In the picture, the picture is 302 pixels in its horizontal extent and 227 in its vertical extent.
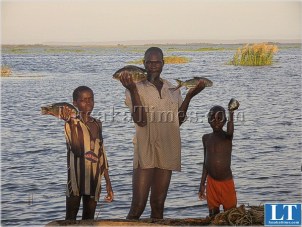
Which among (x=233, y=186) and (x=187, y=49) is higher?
(x=187, y=49)

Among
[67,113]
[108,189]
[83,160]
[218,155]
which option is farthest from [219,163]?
[67,113]

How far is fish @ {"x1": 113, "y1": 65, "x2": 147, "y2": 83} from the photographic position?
8.10 metres

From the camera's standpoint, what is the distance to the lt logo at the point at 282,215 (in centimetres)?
853

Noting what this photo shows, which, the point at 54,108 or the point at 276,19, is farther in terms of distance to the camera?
the point at 276,19

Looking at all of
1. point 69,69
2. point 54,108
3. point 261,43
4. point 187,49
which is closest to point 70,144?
point 54,108

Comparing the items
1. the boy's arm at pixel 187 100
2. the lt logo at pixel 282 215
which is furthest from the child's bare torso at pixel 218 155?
the lt logo at pixel 282 215

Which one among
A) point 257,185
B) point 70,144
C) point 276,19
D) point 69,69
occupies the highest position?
point 276,19

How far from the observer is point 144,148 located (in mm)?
8328

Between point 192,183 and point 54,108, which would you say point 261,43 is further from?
point 54,108

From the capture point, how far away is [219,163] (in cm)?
848

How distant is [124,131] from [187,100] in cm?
92

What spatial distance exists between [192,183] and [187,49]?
1.71m

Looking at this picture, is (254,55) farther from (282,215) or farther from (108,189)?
(108,189)

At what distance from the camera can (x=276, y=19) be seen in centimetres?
910
